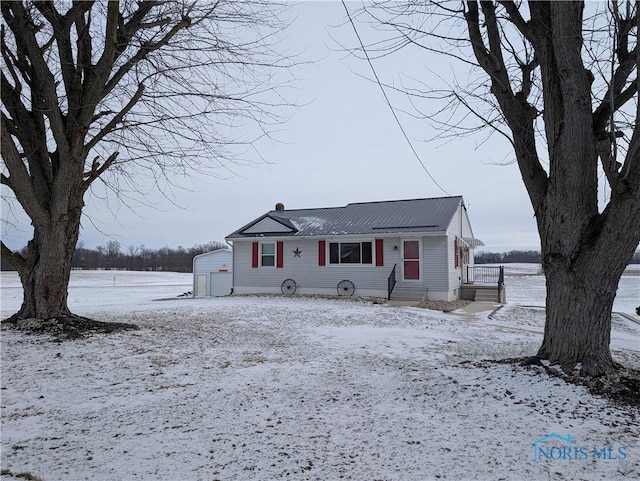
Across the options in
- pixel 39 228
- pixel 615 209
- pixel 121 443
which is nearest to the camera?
pixel 121 443

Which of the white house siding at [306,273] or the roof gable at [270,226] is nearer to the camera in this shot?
the white house siding at [306,273]

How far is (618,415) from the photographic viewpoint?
10.1 ft

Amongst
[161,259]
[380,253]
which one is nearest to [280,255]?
[380,253]

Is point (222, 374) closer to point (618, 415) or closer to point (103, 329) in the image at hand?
point (103, 329)

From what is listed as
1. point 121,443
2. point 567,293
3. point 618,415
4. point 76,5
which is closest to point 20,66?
point 76,5

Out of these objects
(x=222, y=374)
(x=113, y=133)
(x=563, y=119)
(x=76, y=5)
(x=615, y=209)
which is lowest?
(x=222, y=374)

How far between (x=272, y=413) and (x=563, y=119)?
13.5ft

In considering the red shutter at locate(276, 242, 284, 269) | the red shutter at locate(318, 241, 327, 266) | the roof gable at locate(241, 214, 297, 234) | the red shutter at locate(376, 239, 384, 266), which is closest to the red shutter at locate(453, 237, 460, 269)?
the red shutter at locate(376, 239, 384, 266)

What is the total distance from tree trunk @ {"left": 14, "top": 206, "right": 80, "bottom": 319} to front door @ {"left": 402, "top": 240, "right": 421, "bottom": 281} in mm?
11630

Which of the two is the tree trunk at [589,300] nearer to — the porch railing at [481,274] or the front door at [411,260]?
the front door at [411,260]

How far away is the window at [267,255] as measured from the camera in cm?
1783

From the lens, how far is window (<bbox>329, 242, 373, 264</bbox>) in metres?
16.2

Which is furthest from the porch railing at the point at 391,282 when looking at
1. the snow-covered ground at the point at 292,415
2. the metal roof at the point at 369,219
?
the snow-covered ground at the point at 292,415

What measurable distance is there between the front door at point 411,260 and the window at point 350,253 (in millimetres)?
1355
